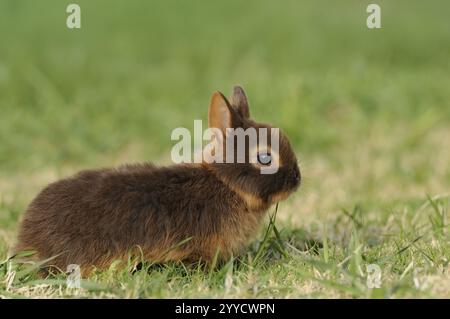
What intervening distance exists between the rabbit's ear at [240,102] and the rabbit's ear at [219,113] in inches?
11.1

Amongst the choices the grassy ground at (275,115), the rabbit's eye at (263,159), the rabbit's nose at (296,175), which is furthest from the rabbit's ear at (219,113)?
the grassy ground at (275,115)

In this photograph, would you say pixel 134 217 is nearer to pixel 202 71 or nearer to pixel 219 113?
pixel 219 113

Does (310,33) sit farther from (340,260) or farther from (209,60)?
(340,260)

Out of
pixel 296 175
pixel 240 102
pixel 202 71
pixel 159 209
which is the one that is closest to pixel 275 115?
pixel 202 71

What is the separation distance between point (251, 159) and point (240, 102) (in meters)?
0.46

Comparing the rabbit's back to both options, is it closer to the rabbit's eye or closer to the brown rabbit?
the brown rabbit

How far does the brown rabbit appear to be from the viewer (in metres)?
4.41

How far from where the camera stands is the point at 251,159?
4680 mm

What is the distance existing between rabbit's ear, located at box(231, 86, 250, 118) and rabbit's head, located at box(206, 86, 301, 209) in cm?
19

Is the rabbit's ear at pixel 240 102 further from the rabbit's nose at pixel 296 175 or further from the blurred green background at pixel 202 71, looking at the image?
the blurred green background at pixel 202 71

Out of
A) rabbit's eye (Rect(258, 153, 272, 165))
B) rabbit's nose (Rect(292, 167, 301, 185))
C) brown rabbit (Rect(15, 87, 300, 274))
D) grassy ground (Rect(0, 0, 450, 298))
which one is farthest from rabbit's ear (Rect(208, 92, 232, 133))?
grassy ground (Rect(0, 0, 450, 298))

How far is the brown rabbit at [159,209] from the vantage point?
441 centimetres

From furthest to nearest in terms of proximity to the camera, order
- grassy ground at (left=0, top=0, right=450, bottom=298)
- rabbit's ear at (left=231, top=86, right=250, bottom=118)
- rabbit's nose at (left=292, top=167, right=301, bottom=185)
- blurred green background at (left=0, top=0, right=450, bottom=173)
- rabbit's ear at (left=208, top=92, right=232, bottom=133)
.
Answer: blurred green background at (left=0, top=0, right=450, bottom=173), rabbit's ear at (left=231, top=86, right=250, bottom=118), rabbit's nose at (left=292, top=167, right=301, bottom=185), rabbit's ear at (left=208, top=92, right=232, bottom=133), grassy ground at (left=0, top=0, right=450, bottom=298)
